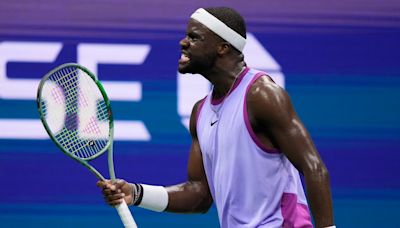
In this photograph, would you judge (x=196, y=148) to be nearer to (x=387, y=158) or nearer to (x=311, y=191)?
(x=311, y=191)

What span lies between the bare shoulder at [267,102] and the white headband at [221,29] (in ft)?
0.78

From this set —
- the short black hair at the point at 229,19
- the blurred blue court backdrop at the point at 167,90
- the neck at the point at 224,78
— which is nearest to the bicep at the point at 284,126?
the neck at the point at 224,78

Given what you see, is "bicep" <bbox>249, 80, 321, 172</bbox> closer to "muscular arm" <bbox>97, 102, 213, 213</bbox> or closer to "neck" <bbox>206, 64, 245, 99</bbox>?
"neck" <bbox>206, 64, 245, 99</bbox>

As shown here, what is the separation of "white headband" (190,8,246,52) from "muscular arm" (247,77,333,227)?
255mm

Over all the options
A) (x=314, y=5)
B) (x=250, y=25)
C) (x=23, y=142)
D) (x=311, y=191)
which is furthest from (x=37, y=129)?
(x=311, y=191)

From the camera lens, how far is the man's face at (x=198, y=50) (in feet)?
11.8

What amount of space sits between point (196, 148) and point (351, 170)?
131 centimetres

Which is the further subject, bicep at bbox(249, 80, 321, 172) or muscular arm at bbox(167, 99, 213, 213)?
muscular arm at bbox(167, 99, 213, 213)

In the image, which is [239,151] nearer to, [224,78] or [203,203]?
[224,78]

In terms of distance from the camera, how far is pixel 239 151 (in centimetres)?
342

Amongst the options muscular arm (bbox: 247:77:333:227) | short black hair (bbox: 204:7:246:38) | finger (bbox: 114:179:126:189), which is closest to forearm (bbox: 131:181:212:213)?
finger (bbox: 114:179:126:189)

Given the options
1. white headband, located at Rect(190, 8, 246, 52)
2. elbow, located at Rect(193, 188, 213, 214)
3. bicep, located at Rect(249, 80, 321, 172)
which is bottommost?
elbow, located at Rect(193, 188, 213, 214)

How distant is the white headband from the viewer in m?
3.59

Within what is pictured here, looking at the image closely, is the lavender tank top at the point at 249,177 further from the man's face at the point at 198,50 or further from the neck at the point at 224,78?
the man's face at the point at 198,50
